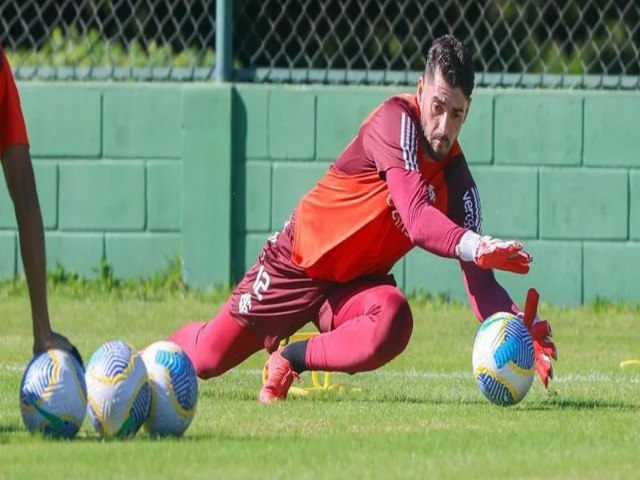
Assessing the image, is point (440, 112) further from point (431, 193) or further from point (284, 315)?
point (284, 315)

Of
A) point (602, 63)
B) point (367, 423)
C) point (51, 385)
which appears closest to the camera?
point (51, 385)

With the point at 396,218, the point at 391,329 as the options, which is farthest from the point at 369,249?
the point at 391,329

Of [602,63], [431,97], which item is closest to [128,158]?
[602,63]

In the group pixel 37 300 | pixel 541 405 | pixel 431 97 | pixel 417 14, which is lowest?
pixel 541 405

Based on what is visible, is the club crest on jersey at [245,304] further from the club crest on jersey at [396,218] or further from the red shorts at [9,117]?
the red shorts at [9,117]

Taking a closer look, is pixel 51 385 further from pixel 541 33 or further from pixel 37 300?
pixel 541 33

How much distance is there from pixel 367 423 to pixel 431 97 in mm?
1579

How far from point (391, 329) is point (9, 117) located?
2.12 metres

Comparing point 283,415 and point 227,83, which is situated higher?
point 227,83

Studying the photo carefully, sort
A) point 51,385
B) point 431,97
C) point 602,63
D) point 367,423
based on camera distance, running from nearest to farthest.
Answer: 1. point 51,385
2. point 367,423
3. point 431,97
4. point 602,63

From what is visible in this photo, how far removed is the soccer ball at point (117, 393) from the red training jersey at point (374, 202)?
1716 millimetres

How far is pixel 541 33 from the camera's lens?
520 inches

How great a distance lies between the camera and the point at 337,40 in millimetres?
13312

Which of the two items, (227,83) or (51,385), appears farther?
(227,83)
